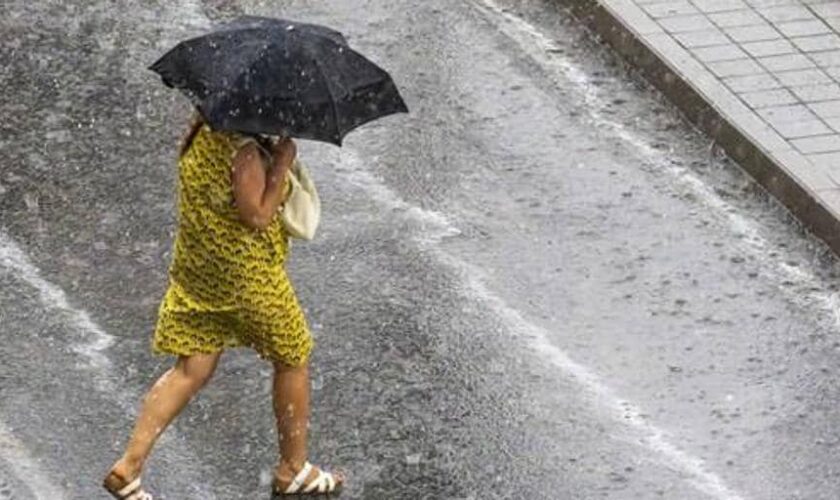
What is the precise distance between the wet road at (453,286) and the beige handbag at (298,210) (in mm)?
1032

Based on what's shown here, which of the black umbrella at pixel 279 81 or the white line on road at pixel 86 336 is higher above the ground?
the black umbrella at pixel 279 81

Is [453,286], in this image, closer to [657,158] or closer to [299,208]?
[657,158]

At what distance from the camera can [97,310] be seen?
29.9 ft

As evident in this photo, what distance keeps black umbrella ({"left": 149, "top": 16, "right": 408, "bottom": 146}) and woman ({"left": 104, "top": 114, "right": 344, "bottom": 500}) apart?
175mm

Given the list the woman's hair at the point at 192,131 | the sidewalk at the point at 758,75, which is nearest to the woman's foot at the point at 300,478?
the woman's hair at the point at 192,131

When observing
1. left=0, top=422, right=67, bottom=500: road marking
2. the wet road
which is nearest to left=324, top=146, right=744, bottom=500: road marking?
the wet road

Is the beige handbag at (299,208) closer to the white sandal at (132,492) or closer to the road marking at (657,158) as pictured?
the white sandal at (132,492)

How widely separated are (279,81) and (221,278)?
724 millimetres

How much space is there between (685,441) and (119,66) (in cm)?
413

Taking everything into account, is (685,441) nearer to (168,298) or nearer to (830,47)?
(168,298)

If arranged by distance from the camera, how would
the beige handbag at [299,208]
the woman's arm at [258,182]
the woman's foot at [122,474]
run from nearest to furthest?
the woman's arm at [258,182] → the beige handbag at [299,208] → the woman's foot at [122,474]

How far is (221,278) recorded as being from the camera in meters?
7.47

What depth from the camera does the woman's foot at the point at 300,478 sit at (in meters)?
7.90

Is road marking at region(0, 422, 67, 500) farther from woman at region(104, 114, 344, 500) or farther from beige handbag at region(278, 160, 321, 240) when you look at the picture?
beige handbag at region(278, 160, 321, 240)
